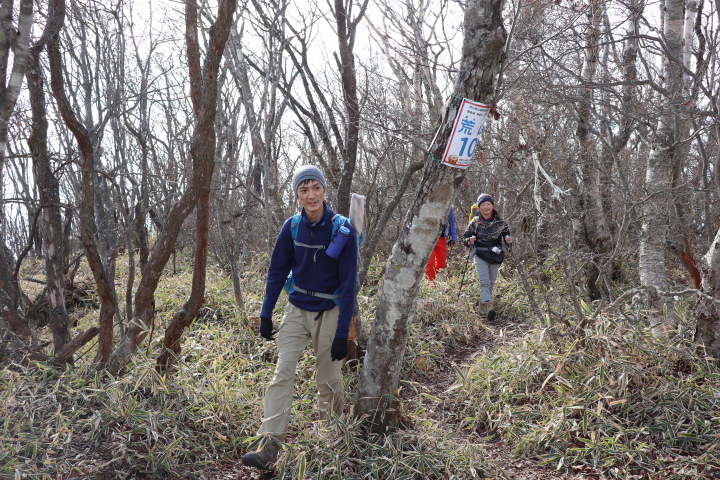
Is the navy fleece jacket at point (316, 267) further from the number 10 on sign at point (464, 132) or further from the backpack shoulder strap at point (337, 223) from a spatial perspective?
the number 10 on sign at point (464, 132)

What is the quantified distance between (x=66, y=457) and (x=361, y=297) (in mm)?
4542

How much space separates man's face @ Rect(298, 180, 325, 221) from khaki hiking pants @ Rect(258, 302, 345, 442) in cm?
Result: 71

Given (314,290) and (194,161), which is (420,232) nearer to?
(314,290)

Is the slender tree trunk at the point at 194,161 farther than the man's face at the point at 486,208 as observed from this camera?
No

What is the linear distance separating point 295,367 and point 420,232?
49.6 inches

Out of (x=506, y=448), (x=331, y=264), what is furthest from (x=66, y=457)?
(x=506, y=448)

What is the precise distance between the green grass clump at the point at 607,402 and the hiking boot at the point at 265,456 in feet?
5.81

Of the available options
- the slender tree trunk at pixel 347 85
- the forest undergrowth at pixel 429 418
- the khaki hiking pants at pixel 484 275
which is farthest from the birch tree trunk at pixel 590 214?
the slender tree trunk at pixel 347 85

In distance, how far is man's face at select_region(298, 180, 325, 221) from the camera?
143 inches

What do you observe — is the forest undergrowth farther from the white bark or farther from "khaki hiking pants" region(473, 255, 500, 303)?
the white bark

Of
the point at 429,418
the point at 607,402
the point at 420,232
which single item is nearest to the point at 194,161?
the point at 420,232

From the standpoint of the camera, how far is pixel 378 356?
3672mm

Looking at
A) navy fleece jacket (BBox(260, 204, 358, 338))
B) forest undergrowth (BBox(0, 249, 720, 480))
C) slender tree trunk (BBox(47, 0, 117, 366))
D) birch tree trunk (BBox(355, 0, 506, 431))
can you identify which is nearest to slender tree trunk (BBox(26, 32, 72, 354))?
slender tree trunk (BBox(47, 0, 117, 366))

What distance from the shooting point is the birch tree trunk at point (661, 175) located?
17.2 ft
